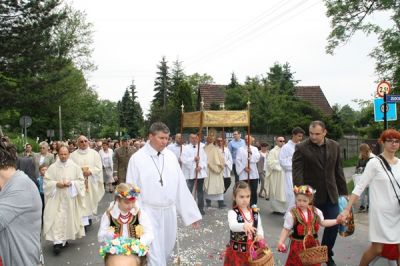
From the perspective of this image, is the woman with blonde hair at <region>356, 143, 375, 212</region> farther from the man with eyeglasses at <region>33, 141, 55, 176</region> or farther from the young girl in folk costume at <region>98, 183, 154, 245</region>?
the young girl in folk costume at <region>98, 183, 154, 245</region>

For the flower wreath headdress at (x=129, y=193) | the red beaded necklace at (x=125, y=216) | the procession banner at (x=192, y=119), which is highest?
the procession banner at (x=192, y=119)

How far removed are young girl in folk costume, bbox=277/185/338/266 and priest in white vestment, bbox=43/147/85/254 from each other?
444 cm

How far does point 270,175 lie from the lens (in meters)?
13.5

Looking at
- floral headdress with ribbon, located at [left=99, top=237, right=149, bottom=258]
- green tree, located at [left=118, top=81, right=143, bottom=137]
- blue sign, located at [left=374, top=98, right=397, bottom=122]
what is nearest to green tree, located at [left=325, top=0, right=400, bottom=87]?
blue sign, located at [left=374, top=98, right=397, bottom=122]

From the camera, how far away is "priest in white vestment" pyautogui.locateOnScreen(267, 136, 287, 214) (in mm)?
12156

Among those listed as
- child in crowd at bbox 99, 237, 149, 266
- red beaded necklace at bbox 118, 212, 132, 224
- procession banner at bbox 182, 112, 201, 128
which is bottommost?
red beaded necklace at bbox 118, 212, 132, 224

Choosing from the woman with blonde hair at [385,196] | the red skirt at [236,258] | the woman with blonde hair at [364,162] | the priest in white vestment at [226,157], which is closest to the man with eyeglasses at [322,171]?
the woman with blonde hair at [385,196]

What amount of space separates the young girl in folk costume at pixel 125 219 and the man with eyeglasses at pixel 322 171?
2.57 metres

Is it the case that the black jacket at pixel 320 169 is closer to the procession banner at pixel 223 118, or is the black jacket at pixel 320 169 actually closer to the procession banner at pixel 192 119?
the procession banner at pixel 223 118

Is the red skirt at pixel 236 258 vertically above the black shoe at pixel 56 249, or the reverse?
the red skirt at pixel 236 258

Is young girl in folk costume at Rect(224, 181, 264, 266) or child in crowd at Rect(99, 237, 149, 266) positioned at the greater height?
child in crowd at Rect(99, 237, 149, 266)

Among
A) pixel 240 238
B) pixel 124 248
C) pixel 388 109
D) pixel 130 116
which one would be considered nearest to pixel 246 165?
pixel 388 109

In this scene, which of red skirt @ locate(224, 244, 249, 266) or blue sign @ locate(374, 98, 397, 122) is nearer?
red skirt @ locate(224, 244, 249, 266)

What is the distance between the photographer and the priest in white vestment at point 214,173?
13.4 m
